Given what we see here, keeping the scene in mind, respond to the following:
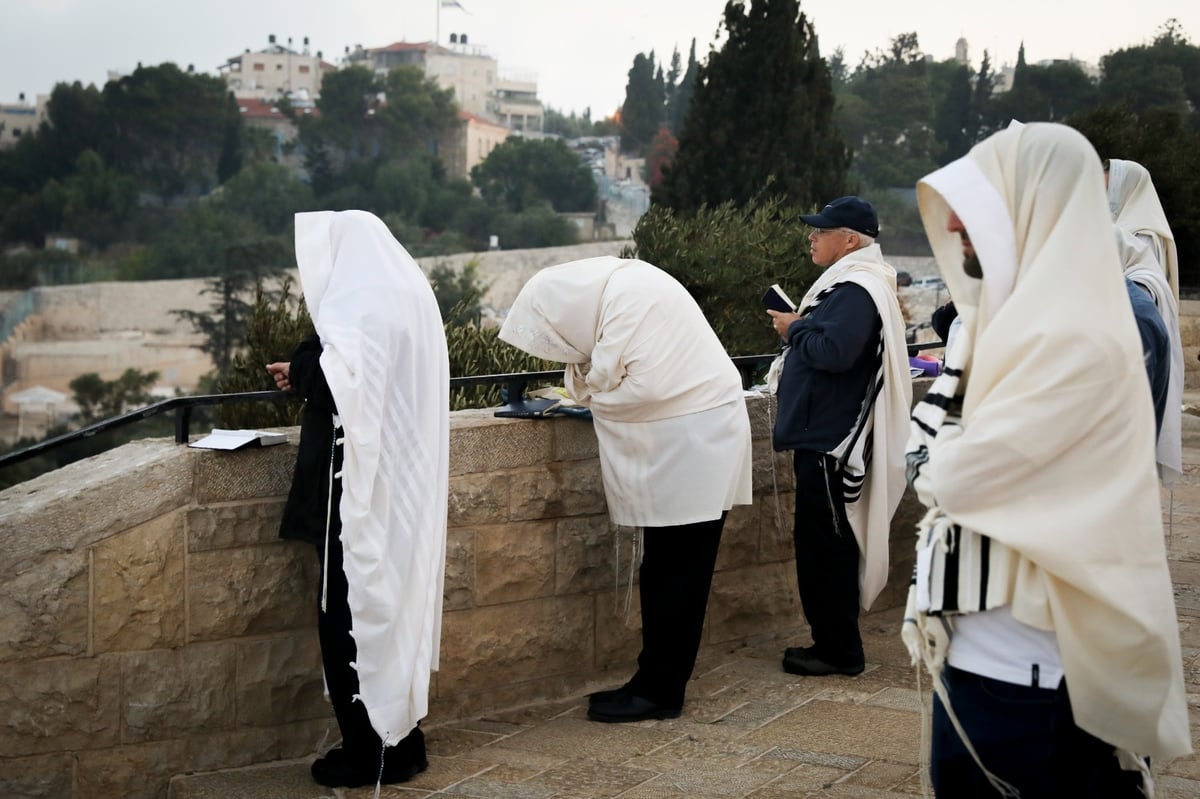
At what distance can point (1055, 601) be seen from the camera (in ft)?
6.48

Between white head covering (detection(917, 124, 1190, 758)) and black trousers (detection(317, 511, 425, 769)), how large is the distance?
1.86 metres

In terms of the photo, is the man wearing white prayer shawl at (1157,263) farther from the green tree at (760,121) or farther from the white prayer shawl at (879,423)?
the green tree at (760,121)

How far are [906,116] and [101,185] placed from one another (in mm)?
53657

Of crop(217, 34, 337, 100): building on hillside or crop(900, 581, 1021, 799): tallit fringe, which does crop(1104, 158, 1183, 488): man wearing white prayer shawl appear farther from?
crop(217, 34, 337, 100): building on hillside

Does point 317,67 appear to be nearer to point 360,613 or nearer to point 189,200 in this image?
point 189,200

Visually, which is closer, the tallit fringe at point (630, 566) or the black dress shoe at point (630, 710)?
the black dress shoe at point (630, 710)

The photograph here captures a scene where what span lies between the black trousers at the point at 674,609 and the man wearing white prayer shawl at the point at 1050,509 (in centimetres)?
186

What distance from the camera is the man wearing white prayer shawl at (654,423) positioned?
385 centimetres

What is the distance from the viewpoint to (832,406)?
162 inches

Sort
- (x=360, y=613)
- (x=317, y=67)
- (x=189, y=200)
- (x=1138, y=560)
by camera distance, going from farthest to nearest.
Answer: (x=317, y=67) → (x=189, y=200) → (x=360, y=613) → (x=1138, y=560)

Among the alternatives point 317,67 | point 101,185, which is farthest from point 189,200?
point 317,67

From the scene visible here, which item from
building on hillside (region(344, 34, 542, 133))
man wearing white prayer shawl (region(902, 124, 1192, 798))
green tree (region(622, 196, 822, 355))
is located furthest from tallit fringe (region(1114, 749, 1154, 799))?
building on hillside (region(344, 34, 542, 133))

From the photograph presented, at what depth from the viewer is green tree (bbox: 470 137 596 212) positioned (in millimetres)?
95562

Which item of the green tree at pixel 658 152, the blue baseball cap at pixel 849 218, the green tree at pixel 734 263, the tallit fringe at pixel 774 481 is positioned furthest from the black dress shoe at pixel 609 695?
the green tree at pixel 658 152
